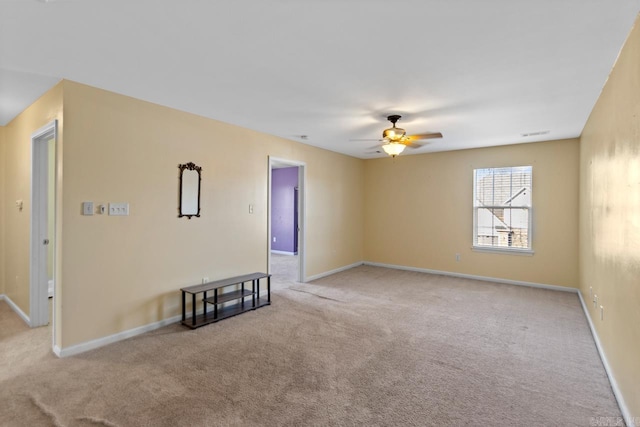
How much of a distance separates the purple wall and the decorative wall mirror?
5140 mm

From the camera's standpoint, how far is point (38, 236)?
3.64 m

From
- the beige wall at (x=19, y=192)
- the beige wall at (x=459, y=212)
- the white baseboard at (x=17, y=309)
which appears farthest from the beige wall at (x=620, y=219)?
the white baseboard at (x=17, y=309)

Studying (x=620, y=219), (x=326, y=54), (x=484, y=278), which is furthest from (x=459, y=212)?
(x=326, y=54)

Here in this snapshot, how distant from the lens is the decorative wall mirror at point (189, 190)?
12.5 ft

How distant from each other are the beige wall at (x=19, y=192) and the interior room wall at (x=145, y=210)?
67 cm

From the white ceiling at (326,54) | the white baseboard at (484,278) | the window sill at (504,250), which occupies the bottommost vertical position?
the white baseboard at (484,278)

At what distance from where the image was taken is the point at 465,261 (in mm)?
6172

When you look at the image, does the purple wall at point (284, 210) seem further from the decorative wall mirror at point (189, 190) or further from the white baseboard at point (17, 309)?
the white baseboard at point (17, 309)

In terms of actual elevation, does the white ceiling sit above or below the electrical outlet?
above

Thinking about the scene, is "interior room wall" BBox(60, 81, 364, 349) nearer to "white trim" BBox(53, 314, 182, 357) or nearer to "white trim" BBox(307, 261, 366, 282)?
"white trim" BBox(53, 314, 182, 357)

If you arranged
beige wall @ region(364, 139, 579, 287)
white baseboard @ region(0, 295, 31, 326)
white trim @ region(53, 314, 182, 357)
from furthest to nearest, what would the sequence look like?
beige wall @ region(364, 139, 579, 287)
white baseboard @ region(0, 295, 31, 326)
white trim @ region(53, 314, 182, 357)

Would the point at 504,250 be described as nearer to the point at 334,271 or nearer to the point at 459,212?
the point at 459,212

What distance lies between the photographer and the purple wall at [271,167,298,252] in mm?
9125

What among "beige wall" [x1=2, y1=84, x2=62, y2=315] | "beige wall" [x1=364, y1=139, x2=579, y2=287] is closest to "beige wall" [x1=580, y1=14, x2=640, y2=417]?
"beige wall" [x1=364, y1=139, x2=579, y2=287]
